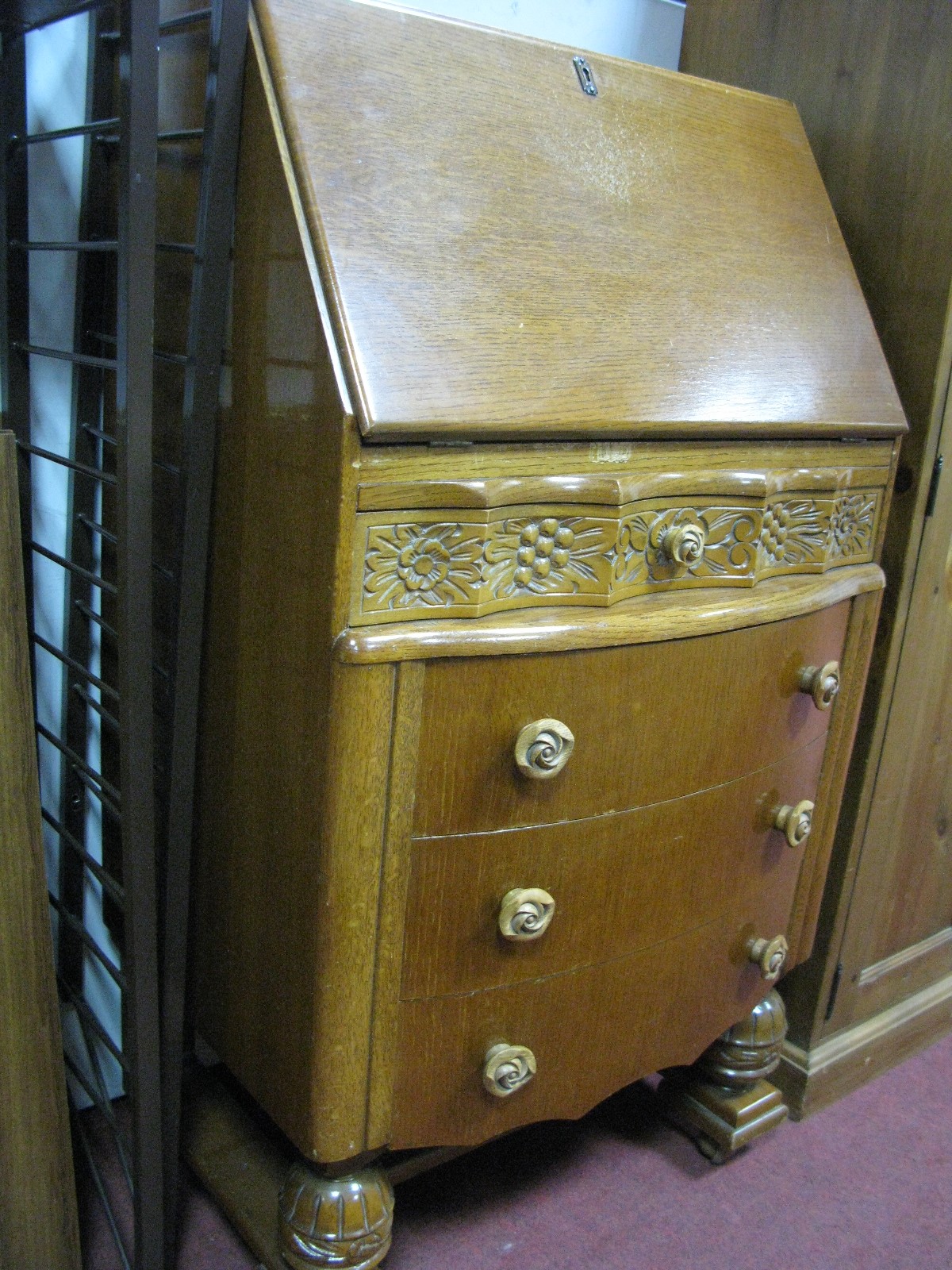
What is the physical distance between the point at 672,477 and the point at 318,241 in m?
0.41

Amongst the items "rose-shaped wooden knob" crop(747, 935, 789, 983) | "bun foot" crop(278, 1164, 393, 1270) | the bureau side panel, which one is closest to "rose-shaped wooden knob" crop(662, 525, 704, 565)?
the bureau side panel

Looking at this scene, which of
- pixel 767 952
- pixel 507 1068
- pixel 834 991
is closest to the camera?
pixel 507 1068

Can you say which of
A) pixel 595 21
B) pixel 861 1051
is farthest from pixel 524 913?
pixel 595 21

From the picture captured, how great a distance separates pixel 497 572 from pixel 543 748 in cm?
17

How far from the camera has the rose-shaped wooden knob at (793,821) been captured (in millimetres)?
1364

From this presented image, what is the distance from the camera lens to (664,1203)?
1.56 metres

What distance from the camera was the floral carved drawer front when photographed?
3.30 feet

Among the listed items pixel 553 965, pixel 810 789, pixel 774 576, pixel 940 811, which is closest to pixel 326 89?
pixel 774 576

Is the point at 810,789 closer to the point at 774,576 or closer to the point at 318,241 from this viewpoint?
the point at 774,576

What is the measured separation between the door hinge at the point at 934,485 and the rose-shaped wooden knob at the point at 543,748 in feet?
2.43

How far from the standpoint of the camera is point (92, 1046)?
1436mm

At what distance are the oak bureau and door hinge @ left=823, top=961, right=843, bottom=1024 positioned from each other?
1.39ft

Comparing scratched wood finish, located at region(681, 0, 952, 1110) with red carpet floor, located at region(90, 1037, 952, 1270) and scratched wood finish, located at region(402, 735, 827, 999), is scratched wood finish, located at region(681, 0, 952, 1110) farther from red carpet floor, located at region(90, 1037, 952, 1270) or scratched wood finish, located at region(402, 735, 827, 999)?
scratched wood finish, located at region(402, 735, 827, 999)

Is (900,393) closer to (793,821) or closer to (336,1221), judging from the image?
(793,821)
